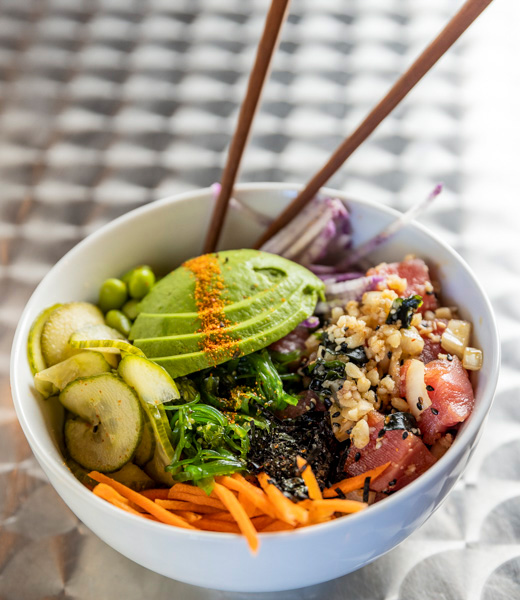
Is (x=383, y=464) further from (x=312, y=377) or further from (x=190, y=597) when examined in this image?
(x=190, y=597)

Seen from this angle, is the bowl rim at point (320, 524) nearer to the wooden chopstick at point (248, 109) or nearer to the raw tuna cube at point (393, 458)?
the raw tuna cube at point (393, 458)

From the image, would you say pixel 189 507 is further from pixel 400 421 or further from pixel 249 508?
pixel 400 421

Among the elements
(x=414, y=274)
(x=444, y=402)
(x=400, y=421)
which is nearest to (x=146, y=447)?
(x=400, y=421)

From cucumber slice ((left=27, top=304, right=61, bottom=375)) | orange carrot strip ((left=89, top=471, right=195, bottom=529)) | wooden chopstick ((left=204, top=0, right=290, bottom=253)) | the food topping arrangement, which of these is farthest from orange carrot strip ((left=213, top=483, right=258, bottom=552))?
wooden chopstick ((left=204, top=0, right=290, bottom=253))

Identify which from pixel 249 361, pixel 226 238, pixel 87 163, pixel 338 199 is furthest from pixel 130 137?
pixel 249 361

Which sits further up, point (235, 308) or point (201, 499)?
point (235, 308)

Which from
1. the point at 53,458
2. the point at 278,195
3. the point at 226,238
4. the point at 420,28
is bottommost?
the point at 53,458

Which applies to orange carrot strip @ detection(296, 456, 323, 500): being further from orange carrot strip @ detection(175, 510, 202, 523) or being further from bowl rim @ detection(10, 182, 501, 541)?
orange carrot strip @ detection(175, 510, 202, 523)
